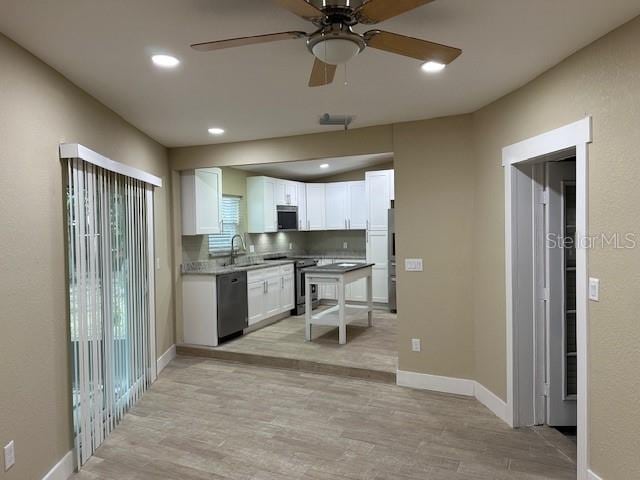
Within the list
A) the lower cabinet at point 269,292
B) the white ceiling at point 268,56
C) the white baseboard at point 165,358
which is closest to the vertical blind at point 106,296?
the white baseboard at point 165,358

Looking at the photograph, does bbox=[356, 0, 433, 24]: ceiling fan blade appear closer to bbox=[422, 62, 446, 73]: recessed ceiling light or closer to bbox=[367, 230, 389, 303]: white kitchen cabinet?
bbox=[422, 62, 446, 73]: recessed ceiling light

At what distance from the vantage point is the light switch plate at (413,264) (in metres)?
4.08

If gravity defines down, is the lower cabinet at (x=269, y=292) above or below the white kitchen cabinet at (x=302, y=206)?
below

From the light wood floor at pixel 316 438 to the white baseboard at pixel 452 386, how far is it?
79 millimetres

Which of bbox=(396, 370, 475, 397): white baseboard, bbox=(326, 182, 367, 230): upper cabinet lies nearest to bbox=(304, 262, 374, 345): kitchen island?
bbox=(396, 370, 475, 397): white baseboard

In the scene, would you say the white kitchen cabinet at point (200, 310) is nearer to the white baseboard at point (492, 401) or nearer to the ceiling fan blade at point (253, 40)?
the white baseboard at point (492, 401)

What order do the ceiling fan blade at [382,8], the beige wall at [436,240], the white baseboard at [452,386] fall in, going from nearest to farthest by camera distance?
the ceiling fan blade at [382,8] < the white baseboard at [452,386] < the beige wall at [436,240]

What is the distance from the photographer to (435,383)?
4031 mm

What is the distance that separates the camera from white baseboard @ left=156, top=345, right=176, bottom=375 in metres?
4.68

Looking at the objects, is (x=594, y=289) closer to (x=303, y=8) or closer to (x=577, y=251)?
(x=577, y=251)

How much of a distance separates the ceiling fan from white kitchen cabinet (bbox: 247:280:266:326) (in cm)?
436

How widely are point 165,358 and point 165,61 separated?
351 cm

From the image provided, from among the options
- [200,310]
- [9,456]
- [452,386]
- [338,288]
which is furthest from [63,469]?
[338,288]

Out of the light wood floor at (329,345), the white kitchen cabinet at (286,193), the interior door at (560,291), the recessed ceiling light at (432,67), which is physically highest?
the recessed ceiling light at (432,67)
